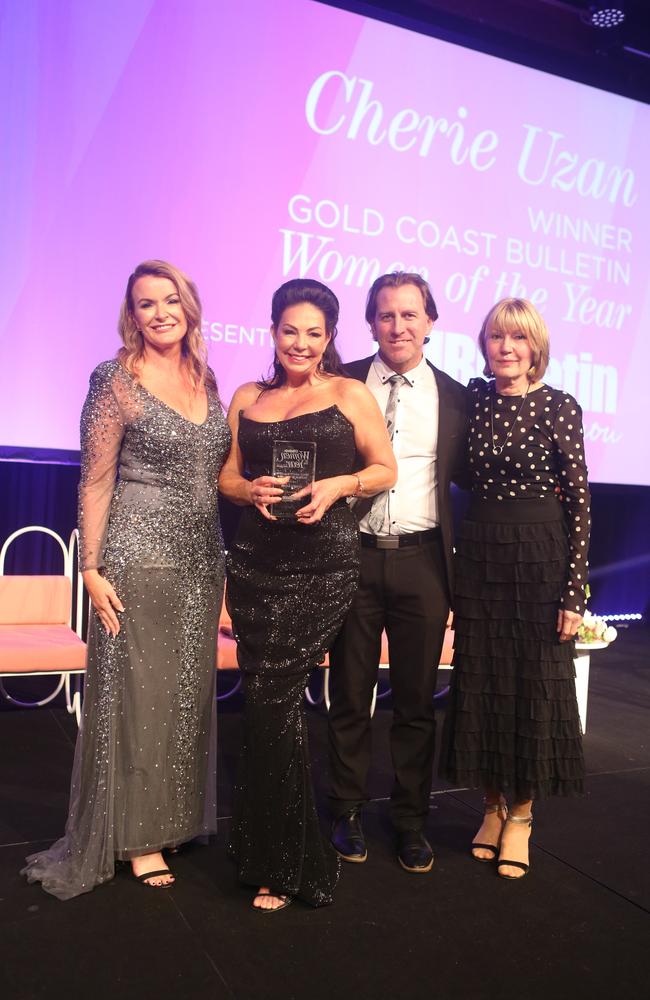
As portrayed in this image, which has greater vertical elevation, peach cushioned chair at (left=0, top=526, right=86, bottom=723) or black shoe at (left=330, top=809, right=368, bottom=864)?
peach cushioned chair at (left=0, top=526, right=86, bottom=723)

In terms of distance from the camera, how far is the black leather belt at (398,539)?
2.69m

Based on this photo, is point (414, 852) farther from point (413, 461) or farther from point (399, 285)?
point (399, 285)

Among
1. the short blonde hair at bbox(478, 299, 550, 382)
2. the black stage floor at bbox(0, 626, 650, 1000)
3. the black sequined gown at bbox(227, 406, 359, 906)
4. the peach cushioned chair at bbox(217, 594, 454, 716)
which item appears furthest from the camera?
the peach cushioned chair at bbox(217, 594, 454, 716)

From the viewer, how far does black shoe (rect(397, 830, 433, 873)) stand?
2.60 m

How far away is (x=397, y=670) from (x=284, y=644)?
0.53 m

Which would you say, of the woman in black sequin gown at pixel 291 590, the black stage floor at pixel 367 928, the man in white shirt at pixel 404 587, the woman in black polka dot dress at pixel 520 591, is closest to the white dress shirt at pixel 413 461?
the man in white shirt at pixel 404 587

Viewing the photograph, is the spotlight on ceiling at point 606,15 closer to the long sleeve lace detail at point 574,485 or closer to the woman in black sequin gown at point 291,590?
the long sleeve lace detail at point 574,485

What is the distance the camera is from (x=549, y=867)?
269 centimetres

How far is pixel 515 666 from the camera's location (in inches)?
103

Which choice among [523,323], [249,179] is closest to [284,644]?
[523,323]

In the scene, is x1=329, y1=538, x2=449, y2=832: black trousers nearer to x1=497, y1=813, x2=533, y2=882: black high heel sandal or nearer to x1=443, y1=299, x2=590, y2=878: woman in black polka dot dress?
x1=443, y1=299, x2=590, y2=878: woman in black polka dot dress

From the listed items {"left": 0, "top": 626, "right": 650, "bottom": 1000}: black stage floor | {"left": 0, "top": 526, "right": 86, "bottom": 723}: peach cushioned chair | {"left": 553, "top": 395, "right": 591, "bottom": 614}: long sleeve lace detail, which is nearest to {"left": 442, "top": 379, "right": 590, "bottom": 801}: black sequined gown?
{"left": 553, "top": 395, "right": 591, "bottom": 614}: long sleeve lace detail

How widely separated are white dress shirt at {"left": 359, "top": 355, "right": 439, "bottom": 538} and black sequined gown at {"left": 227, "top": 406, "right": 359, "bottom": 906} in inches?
12.3

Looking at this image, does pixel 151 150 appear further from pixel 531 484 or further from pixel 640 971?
pixel 640 971
